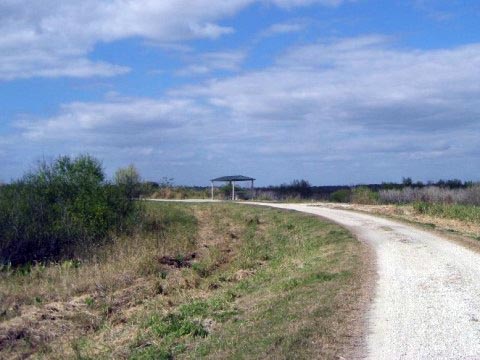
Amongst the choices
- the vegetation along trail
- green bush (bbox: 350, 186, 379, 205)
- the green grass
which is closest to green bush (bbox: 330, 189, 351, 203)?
green bush (bbox: 350, 186, 379, 205)

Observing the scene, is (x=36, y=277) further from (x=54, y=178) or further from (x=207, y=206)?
(x=207, y=206)

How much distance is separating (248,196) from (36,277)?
46293 mm

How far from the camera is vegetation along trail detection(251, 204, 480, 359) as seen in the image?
8969 mm

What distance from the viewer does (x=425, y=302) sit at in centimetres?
1190

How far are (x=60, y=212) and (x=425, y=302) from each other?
23.4 meters

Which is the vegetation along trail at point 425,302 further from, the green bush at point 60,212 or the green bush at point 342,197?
the green bush at point 342,197

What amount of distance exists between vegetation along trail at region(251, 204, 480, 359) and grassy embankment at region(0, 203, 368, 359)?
1.64 feet

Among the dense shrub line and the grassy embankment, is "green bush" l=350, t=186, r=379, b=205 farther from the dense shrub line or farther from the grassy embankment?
the grassy embankment

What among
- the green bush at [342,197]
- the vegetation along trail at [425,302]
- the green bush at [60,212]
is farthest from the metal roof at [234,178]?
the vegetation along trail at [425,302]

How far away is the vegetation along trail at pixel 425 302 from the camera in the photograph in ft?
29.4

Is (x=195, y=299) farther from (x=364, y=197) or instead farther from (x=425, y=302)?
(x=364, y=197)

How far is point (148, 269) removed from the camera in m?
22.6

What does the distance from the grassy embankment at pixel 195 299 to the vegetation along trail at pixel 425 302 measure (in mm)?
499

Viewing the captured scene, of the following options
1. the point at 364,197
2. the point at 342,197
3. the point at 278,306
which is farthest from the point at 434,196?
the point at 278,306
